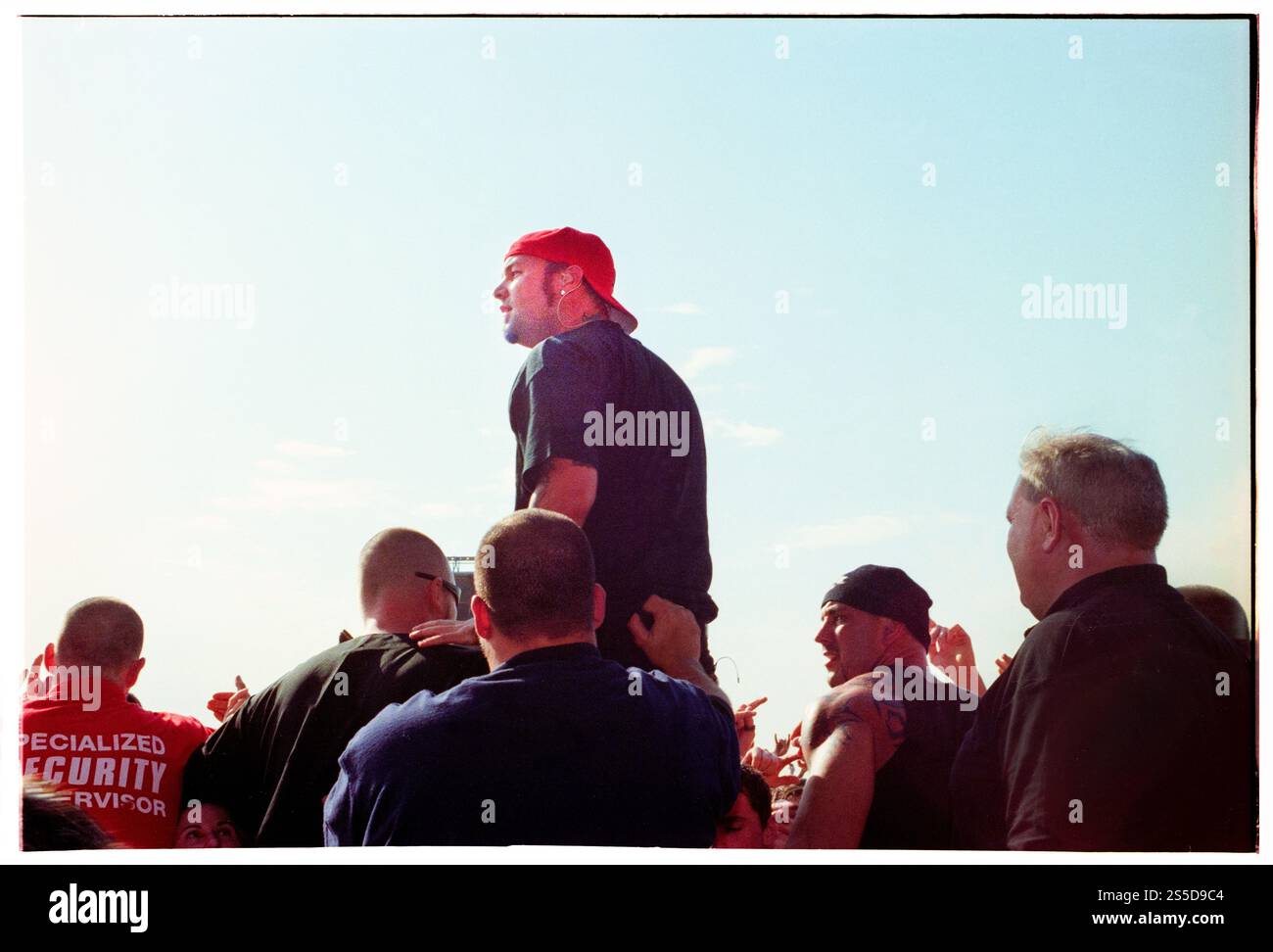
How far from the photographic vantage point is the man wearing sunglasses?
11.0 ft

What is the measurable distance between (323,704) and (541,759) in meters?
0.66

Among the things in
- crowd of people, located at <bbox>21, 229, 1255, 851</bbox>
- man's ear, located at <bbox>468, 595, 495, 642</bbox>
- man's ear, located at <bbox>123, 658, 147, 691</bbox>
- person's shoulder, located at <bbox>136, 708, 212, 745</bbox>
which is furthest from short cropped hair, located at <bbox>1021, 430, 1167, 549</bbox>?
man's ear, located at <bbox>123, 658, 147, 691</bbox>

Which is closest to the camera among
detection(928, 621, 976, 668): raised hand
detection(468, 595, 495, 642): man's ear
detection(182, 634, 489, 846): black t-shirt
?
detection(468, 595, 495, 642): man's ear

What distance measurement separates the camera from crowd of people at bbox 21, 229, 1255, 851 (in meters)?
3.16

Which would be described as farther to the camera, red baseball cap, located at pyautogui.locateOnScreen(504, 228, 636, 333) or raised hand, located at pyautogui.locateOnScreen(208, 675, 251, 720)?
red baseball cap, located at pyautogui.locateOnScreen(504, 228, 636, 333)

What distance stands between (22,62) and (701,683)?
284 cm

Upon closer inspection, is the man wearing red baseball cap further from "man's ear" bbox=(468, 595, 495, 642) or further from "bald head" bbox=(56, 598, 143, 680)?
"bald head" bbox=(56, 598, 143, 680)

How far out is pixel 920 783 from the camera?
3531mm

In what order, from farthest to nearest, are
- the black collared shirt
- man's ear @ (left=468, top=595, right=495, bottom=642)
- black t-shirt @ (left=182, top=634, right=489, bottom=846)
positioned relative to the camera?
the black collared shirt < black t-shirt @ (left=182, top=634, right=489, bottom=846) < man's ear @ (left=468, top=595, right=495, bottom=642)

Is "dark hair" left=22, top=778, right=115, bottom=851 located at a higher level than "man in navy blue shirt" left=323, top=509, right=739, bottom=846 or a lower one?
lower

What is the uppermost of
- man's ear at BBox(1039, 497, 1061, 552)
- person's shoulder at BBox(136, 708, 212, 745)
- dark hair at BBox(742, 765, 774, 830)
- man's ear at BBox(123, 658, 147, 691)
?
man's ear at BBox(1039, 497, 1061, 552)

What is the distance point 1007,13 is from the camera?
380 cm
